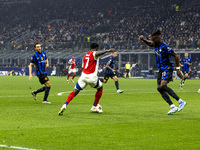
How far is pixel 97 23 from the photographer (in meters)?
68.6

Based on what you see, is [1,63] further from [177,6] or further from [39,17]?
[177,6]

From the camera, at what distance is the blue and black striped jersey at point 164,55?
40.7 feet

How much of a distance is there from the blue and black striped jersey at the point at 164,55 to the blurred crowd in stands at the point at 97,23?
116ft

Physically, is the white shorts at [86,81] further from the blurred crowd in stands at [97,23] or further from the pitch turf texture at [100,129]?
the blurred crowd in stands at [97,23]

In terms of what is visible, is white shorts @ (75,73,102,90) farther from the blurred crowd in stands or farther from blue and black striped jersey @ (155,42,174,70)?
the blurred crowd in stands

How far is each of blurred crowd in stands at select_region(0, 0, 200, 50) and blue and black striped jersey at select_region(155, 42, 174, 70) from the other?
116 feet

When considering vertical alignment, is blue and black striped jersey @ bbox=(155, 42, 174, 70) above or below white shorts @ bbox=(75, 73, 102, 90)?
above

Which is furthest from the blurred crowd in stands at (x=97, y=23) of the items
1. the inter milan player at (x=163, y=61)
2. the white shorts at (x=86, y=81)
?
the white shorts at (x=86, y=81)

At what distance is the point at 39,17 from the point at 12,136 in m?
73.2

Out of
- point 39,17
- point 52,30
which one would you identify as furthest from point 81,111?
point 39,17

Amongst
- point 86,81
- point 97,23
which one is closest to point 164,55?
point 86,81

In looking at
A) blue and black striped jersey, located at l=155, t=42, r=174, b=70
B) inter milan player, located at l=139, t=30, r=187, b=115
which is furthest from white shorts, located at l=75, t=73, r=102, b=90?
blue and black striped jersey, located at l=155, t=42, r=174, b=70

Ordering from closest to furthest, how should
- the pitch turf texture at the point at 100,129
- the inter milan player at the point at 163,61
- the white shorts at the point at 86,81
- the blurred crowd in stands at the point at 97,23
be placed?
the pitch turf texture at the point at 100,129 < the white shorts at the point at 86,81 < the inter milan player at the point at 163,61 < the blurred crowd in stands at the point at 97,23

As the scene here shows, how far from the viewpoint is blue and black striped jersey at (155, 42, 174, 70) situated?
12.4 m
